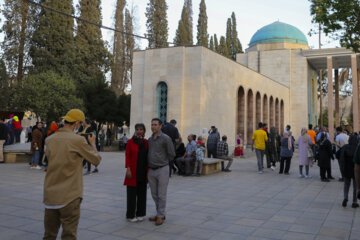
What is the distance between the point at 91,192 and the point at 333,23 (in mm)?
11616

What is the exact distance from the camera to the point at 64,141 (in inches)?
123

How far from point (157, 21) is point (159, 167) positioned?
39812 mm

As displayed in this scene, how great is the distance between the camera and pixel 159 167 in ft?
16.9

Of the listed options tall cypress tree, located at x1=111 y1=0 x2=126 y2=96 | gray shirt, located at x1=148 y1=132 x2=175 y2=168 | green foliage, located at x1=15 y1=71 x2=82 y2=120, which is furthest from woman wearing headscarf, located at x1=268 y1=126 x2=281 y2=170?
tall cypress tree, located at x1=111 y1=0 x2=126 y2=96

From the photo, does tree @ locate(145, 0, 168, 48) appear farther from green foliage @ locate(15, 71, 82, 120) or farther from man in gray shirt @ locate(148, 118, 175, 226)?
man in gray shirt @ locate(148, 118, 175, 226)

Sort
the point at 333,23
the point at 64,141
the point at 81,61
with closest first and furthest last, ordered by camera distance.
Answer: the point at 64,141 < the point at 333,23 < the point at 81,61

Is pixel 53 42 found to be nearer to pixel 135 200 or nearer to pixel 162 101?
pixel 162 101

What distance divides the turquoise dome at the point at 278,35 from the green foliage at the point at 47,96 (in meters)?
25.6

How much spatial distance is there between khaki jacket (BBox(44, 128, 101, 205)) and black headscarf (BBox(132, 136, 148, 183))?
6.46 feet

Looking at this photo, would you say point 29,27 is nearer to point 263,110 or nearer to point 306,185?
point 263,110

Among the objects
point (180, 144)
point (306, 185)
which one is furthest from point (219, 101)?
point (306, 185)

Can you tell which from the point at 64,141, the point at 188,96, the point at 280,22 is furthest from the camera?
the point at 280,22

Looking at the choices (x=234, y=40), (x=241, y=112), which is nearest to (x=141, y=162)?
(x=241, y=112)

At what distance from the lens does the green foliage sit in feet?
88.6
